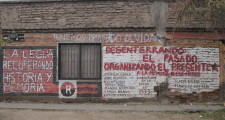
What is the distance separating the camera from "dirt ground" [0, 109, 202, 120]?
24.7 feet

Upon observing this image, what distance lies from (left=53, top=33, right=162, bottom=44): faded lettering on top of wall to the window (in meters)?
0.30

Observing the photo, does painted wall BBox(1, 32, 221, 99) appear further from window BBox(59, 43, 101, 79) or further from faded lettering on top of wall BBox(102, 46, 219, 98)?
window BBox(59, 43, 101, 79)

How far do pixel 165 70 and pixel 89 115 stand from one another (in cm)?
359

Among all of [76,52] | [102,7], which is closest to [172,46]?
[102,7]

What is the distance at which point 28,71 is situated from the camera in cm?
988

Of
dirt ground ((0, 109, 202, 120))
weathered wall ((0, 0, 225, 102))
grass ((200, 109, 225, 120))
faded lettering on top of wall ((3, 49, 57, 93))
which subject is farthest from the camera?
faded lettering on top of wall ((3, 49, 57, 93))

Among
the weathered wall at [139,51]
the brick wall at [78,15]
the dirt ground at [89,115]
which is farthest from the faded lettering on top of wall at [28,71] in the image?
Result: the dirt ground at [89,115]

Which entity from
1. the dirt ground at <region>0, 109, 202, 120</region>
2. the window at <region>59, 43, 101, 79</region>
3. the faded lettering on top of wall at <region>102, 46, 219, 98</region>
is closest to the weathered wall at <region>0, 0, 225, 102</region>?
the faded lettering on top of wall at <region>102, 46, 219, 98</region>

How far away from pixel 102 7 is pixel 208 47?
14.8ft

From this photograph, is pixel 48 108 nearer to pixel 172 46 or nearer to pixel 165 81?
pixel 165 81

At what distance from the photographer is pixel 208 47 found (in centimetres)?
954

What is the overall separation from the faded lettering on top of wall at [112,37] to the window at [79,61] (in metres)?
0.30

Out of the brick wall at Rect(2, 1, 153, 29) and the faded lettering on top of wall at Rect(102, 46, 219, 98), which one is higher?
the brick wall at Rect(2, 1, 153, 29)

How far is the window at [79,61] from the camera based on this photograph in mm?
9805
